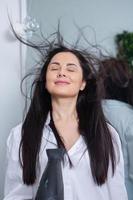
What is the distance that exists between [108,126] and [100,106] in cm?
7

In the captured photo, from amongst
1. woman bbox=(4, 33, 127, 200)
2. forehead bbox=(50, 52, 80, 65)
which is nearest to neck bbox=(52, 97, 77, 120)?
woman bbox=(4, 33, 127, 200)

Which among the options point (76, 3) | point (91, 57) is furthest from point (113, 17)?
point (91, 57)

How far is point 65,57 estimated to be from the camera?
3.25 ft

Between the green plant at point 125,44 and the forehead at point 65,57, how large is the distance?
0.79 metres

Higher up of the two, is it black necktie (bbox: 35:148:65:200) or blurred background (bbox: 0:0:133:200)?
blurred background (bbox: 0:0:133:200)

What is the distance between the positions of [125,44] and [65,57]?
32.7 inches

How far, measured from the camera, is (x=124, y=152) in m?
1.12

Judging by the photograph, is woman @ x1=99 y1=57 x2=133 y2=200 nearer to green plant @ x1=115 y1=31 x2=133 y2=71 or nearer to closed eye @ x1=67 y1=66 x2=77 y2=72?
closed eye @ x1=67 y1=66 x2=77 y2=72

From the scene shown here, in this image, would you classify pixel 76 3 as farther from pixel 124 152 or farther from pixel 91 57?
pixel 124 152

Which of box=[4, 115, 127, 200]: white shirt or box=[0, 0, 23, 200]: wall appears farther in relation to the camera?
box=[0, 0, 23, 200]: wall

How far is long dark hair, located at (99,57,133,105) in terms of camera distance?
1203mm

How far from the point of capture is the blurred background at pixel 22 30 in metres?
1.38

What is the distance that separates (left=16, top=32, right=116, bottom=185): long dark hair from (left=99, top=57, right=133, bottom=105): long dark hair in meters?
0.12

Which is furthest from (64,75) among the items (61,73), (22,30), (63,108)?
(22,30)
